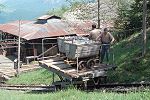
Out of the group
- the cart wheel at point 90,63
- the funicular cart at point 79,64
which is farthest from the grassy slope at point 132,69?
the cart wheel at point 90,63

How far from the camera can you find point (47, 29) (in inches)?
1604

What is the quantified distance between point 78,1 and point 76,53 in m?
22.3

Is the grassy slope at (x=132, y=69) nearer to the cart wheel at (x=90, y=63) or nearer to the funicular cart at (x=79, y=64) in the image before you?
the funicular cart at (x=79, y=64)

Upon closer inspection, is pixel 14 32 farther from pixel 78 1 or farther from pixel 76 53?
pixel 76 53

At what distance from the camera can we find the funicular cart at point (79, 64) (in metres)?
15.6

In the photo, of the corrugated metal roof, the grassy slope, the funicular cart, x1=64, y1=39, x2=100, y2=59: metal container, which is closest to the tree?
the grassy slope

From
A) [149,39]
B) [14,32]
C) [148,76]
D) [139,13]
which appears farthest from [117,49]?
[14,32]

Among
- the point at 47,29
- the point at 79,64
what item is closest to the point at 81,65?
the point at 79,64

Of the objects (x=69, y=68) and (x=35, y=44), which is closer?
(x=69, y=68)

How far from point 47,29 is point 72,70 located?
990 inches

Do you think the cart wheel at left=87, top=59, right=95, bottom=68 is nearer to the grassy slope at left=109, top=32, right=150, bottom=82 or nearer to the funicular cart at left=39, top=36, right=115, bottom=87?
the funicular cart at left=39, top=36, right=115, bottom=87

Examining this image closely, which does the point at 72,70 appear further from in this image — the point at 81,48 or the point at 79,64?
the point at 81,48

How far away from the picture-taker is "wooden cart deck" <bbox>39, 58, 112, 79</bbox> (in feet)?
51.1

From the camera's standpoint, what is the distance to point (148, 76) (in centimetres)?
1680
